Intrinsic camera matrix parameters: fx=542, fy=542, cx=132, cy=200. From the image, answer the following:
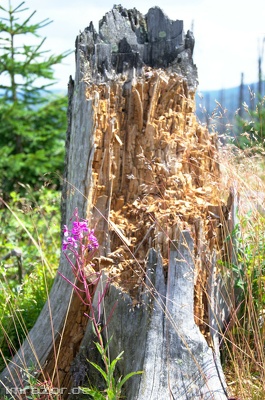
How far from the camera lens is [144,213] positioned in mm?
3316

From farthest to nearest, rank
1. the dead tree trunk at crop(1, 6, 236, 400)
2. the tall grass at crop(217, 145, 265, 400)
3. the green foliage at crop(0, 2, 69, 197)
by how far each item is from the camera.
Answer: the green foliage at crop(0, 2, 69, 197) → the tall grass at crop(217, 145, 265, 400) → the dead tree trunk at crop(1, 6, 236, 400)

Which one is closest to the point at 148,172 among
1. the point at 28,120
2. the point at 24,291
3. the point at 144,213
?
the point at 144,213

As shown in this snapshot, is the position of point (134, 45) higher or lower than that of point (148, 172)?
higher

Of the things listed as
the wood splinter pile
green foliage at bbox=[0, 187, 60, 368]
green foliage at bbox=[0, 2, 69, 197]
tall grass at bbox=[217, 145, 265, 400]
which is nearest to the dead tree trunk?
the wood splinter pile

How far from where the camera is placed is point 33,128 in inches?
392

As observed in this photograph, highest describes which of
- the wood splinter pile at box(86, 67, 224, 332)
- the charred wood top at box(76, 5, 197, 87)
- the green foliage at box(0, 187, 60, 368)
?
the charred wood top at box(76, 5, 197, 87)

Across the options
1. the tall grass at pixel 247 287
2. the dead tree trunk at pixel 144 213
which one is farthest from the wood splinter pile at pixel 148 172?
the tall grass at pixel 247 287

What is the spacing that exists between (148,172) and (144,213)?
0.97ft

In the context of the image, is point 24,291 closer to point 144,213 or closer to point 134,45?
point 144,213

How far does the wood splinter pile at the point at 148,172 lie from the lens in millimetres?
3182

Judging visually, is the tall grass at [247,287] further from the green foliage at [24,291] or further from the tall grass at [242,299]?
the green foliage at [24,291]

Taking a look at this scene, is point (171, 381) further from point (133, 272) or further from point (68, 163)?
point (68, 163)

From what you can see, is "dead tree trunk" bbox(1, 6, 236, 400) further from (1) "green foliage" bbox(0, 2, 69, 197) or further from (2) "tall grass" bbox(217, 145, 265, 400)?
(1) "green foliage" bbox(0, 2, 69, 197)

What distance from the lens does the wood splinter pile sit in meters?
3.18
